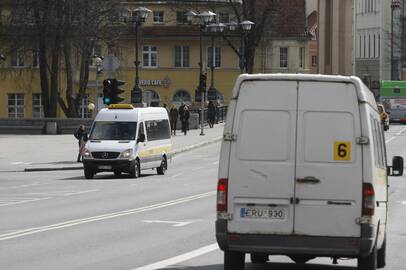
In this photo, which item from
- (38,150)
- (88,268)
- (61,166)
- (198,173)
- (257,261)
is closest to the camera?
(88,268)

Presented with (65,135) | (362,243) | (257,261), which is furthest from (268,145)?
(65,135)

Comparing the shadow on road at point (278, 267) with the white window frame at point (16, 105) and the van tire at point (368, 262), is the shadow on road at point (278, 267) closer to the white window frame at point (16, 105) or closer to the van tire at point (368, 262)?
the van tire at point (368, 262)

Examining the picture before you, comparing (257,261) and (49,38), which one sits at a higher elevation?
(49,38)

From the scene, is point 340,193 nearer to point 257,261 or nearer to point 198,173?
point 257,261

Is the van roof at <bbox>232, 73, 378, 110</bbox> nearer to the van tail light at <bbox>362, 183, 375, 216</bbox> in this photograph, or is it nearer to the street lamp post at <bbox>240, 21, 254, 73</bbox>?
the van tail light at <bbox>362, 183, 375, 216</bbox>

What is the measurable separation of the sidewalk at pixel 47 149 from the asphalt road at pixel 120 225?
6654 millimetres

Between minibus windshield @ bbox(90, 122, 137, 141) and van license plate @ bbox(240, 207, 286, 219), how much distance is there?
88.4ft

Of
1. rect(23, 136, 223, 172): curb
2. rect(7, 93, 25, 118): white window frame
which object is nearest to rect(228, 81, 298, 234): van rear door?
rect(23, 136, 223, 172): curb

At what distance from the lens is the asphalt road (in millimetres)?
15633

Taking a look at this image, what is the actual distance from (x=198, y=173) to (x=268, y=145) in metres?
29.5

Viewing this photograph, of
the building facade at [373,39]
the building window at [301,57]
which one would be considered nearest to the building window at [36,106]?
the building window at [301,57]

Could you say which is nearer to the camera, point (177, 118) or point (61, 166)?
point (61, 166)

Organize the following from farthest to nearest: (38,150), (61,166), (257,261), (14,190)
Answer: (38,150)
(61,166)
(14,190)
(257,261)

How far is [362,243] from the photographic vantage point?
1308 centimetres
